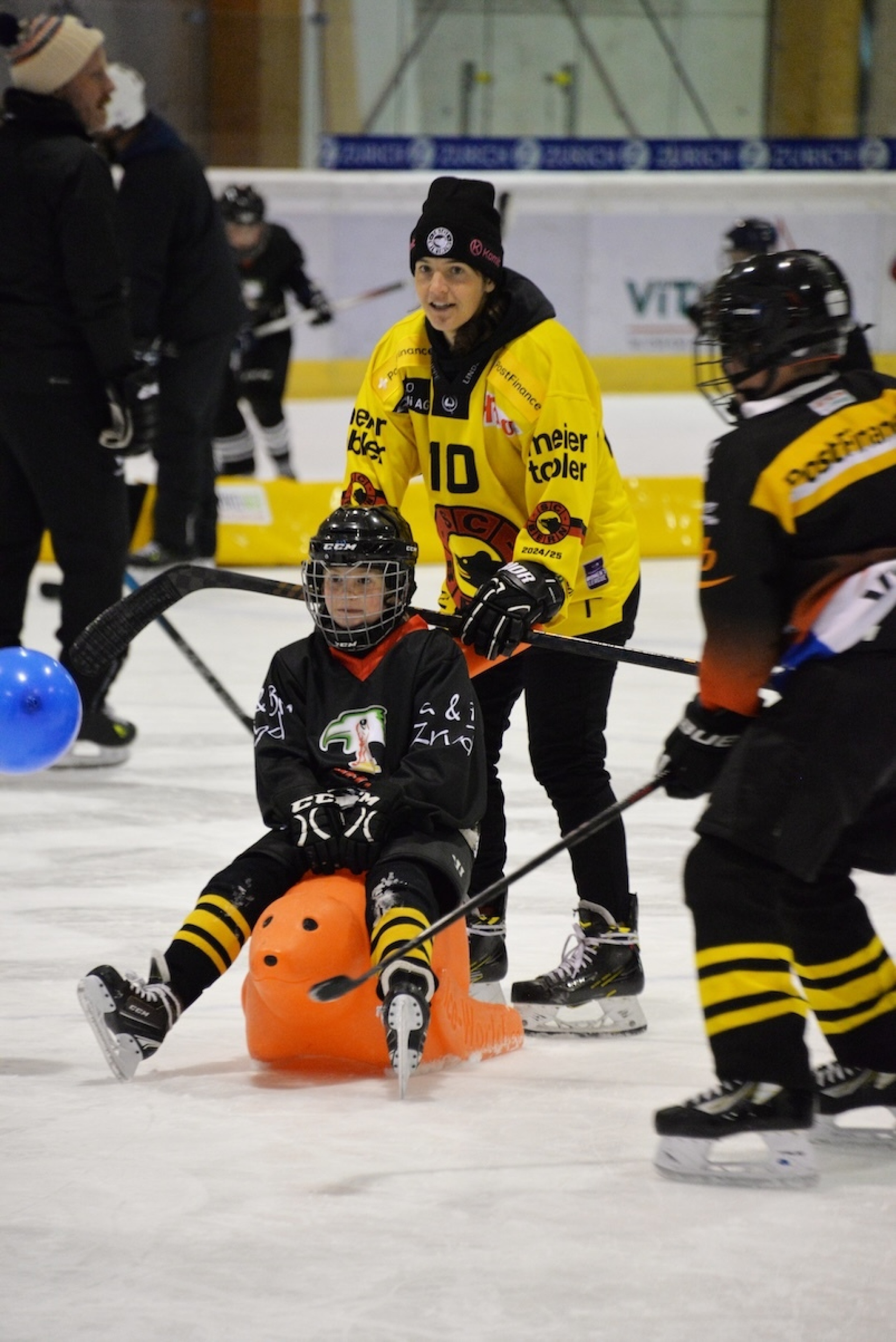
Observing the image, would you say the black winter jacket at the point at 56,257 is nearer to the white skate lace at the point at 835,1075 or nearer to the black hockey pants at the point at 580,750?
the black hockey pants at the point at 580,750

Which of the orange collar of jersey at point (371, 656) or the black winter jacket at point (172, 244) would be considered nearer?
the orange collar of jersey at point (371, 656)

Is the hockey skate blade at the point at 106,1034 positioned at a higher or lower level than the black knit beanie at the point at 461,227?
lower

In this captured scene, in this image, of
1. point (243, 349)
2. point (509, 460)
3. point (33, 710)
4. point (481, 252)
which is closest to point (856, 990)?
point (509, 460)

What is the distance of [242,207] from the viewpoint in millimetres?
7926

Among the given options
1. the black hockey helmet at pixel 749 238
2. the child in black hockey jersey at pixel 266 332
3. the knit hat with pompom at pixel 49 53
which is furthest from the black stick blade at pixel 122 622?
the child in black hockey jersey at pixel 266 332

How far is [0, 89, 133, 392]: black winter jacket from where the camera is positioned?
4.24 meters

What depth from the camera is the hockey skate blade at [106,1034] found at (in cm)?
248

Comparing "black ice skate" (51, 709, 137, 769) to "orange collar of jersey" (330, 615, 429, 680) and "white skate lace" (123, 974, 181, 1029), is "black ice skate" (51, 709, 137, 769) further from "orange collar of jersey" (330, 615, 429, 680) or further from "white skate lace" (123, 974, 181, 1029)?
"white skate lace" (123, 974, 181, 1029)

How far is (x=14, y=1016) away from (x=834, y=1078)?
125 cm

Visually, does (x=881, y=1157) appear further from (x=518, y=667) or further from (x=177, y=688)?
(x=177, y=688)

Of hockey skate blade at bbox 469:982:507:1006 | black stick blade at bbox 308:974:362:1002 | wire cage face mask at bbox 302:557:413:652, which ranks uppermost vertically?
wire cage face mask at bbox 302:557:413:652

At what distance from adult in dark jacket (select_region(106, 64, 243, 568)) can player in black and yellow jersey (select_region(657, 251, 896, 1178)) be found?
12.8ft

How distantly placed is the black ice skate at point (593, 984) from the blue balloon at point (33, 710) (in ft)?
2.99

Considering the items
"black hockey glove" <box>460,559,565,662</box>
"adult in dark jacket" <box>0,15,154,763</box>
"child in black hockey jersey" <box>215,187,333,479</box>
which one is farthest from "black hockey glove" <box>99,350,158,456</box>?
"child in black hockey jersey" <box>215,187,333,479</box>
